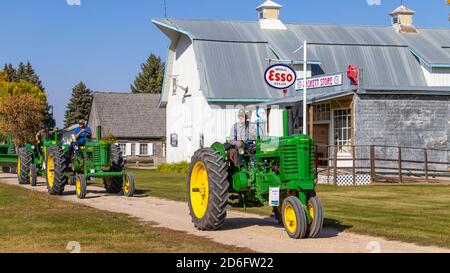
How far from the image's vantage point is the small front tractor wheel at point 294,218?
1140cm

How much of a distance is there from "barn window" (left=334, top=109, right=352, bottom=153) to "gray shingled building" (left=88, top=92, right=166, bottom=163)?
127 ft

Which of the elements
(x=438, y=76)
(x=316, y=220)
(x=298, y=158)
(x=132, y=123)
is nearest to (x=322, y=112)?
(x=438, y=76)

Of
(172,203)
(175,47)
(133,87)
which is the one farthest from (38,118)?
(172,203)

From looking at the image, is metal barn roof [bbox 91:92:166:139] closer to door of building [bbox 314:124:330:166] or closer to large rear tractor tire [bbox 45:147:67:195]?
door of building [bbox 314:124:330:166]

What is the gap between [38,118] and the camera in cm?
6900

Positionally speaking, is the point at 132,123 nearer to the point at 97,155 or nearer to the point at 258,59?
the point at 258,59

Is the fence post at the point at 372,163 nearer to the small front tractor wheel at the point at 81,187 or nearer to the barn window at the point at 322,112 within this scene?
the barn window at the point at 322,112

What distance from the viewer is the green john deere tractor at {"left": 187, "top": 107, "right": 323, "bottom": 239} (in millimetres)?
11625

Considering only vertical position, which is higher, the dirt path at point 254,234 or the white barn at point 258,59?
the white barn at point 258,59

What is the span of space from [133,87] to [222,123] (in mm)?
69310

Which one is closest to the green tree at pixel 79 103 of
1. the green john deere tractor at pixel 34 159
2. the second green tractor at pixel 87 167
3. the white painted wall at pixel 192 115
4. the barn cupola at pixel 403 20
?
the white painted wall at pixel 192 115

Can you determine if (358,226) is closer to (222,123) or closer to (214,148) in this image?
(214,148)

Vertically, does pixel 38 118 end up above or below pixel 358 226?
above

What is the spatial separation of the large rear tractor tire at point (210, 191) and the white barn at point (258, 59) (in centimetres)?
2401
